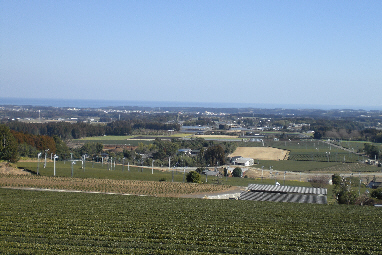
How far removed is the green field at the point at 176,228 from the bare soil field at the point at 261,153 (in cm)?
4901

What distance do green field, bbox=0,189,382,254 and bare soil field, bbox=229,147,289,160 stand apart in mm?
49009

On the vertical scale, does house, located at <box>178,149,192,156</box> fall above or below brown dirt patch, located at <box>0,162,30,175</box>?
below

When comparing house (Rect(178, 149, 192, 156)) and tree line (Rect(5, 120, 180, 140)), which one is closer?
house (Rect(178, 149, 192, 156))

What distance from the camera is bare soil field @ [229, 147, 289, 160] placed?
237ft

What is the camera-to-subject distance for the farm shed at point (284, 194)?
3018 cm

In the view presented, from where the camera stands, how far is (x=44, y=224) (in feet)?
51.7

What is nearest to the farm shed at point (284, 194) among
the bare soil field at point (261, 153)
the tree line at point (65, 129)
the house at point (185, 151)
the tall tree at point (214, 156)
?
the tall tree at point (214, 156)

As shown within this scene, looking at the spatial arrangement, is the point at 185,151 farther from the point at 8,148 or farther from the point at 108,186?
the point at 108,186

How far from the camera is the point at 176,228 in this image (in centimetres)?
1582

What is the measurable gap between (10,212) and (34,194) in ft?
24.6

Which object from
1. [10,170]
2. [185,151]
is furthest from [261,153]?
[10,170]

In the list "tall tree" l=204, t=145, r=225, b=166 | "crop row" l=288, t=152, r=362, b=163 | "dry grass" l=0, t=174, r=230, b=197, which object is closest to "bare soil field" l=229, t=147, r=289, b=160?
"crop row" l=288, t=152, r=362, b=163

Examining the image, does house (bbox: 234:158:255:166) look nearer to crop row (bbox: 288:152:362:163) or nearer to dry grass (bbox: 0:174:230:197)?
crop row (bbox: 288:152:362:163)

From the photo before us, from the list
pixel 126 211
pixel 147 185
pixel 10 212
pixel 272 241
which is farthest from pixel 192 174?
pixel 272 241
